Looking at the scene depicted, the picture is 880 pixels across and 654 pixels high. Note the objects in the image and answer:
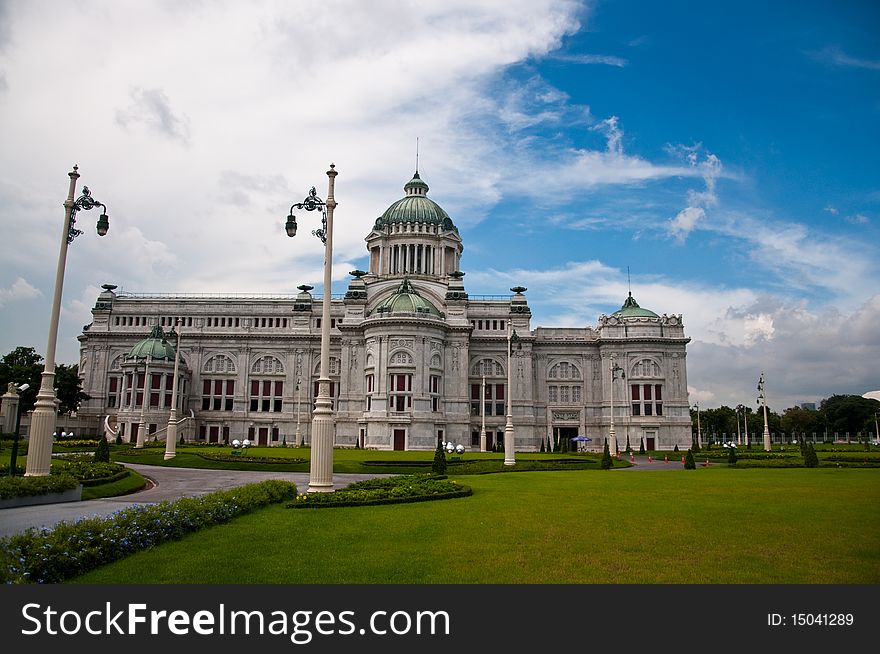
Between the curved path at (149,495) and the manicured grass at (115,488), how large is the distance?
0.47 metres

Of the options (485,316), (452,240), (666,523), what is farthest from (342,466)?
(452,240)

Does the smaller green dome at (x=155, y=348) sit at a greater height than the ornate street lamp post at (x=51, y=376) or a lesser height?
greater

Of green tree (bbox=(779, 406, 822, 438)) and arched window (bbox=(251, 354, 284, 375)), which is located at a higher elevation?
arched window (bbox=(251, 354, 284, 375))

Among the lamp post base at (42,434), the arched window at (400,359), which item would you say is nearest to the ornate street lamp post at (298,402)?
the arched window at (400,359)

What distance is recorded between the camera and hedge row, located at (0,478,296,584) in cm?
1172

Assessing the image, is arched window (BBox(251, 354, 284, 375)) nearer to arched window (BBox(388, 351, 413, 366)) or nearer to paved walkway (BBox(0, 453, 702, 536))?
arched window (BBox(388, 351, 413, 366))

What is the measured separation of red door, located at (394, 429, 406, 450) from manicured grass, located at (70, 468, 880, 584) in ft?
187

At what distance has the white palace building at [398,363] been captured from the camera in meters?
83.0

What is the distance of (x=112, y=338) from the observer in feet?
321

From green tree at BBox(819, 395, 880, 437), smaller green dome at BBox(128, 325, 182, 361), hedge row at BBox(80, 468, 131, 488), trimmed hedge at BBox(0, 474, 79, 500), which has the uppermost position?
smaller green dome at BBox(128, 325, 182, 361)

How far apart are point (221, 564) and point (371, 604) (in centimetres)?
466

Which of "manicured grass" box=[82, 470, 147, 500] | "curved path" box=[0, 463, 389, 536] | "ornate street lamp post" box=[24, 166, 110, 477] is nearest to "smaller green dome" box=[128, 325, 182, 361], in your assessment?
"curved path" box=[0, 463, 389, 536]

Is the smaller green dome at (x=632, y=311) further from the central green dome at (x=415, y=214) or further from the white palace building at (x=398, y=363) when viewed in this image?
the central green dome at (x=415, y=214)

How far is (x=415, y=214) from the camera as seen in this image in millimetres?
98500
